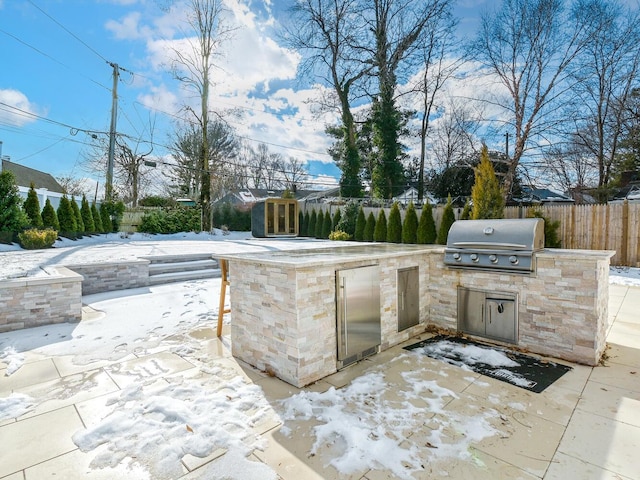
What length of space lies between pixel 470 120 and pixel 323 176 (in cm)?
1226

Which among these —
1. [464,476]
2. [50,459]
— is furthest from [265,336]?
[464,476]

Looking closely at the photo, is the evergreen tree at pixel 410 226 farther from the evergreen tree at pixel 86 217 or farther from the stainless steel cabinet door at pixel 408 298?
the evergreen tree at pixel 86 217

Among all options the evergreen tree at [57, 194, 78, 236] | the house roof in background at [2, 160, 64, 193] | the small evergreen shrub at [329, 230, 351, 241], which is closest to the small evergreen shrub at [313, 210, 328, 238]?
the small evergreen shrub at [329, 230, 351, 241]

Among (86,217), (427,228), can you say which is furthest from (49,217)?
(427,228)

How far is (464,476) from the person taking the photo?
158 centimetres

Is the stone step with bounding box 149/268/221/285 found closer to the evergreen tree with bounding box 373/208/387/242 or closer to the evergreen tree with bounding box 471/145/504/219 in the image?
the evergreen tree with bounding box 373/208/387/242

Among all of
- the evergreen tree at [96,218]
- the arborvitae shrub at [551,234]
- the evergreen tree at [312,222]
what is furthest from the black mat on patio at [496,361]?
the evergreen tree at [96,218]

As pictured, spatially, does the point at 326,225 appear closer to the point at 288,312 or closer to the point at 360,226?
the point at 360,226

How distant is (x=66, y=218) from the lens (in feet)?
36.1

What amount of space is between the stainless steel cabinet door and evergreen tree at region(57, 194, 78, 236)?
12138mm

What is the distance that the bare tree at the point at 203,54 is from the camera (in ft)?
50.3

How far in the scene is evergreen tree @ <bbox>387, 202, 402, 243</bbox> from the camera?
40.2 feet

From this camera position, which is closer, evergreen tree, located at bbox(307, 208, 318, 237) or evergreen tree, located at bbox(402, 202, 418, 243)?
evergreen tree, located at bbox(402, 202, 418, 243)

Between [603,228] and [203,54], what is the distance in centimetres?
1738
